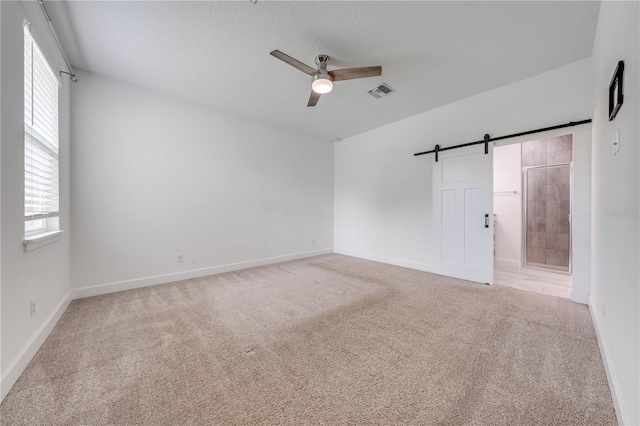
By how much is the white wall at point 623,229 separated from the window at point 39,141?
Result: 12.5ft

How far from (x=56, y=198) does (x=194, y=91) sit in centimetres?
211

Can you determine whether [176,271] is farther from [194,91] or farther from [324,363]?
[324,363]

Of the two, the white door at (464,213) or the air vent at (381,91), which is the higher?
the air vent at (381,91)

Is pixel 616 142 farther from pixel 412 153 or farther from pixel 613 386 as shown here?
pixel 412 153

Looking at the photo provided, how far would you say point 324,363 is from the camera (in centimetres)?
174

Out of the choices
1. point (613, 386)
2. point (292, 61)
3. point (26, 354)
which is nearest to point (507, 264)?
A: point (613, 386)

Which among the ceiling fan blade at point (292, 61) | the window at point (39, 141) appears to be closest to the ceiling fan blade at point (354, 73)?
the ceiling fan blade at point (292, 61)

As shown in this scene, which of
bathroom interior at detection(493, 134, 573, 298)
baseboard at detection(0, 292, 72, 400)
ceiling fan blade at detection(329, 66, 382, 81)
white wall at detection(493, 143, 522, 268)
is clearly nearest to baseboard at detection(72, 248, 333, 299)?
baseboard at detection(0, 292, 72, 400)

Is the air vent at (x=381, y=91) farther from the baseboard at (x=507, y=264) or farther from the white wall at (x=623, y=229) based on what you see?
the baseboard at (x=507, y=264)

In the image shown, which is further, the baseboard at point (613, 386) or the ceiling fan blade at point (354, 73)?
the ceiling fan blade at point (354, 73)

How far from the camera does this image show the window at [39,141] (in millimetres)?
1919

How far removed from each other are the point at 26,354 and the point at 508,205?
666 cm

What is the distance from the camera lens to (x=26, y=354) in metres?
1.71

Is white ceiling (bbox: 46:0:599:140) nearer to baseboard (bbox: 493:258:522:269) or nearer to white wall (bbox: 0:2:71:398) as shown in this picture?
white wall (bbox: 0:2:71:398)
